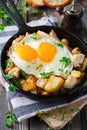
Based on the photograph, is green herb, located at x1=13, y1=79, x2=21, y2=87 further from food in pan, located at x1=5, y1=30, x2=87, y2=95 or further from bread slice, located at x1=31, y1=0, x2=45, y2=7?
bread slice, located at x1=31, y1=0, x2=45, y2=7

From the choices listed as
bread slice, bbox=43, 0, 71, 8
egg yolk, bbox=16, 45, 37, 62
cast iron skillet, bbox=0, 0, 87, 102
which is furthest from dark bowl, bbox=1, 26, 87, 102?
bread slice, bbox=43, 0, 71, 8

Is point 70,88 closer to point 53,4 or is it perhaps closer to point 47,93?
point 47,93

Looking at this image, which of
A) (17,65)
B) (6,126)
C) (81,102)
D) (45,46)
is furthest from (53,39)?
(6,126)

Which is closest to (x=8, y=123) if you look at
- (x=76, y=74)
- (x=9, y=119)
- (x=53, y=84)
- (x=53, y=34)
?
(x=9, y=119)

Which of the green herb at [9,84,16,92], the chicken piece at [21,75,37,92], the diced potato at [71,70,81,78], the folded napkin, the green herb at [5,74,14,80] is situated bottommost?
the folded napkin

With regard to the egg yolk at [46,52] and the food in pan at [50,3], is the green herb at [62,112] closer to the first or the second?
the egg yolk at [46,52]

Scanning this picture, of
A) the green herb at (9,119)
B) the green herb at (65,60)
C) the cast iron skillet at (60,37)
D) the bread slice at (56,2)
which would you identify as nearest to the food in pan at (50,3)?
the bread slice at (56,2)

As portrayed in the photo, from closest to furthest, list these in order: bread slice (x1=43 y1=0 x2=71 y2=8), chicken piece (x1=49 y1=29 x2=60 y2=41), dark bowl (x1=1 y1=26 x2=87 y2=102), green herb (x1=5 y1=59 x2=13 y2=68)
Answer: dark bowl (x1=1 y1=26 x2=87 y2=102)
green herb (x1=5 y1=59 x2=13 y2=68)
chicken piece (x1=49 y1=29 x2=60 y2=41)
bread slice (x1=43 y1=0 x2=71 y2=8)

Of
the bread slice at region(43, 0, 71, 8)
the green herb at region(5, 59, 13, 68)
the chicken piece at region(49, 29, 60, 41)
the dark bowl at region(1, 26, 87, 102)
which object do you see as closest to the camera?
the dark bowl at region(1, 26, 87, 102)
